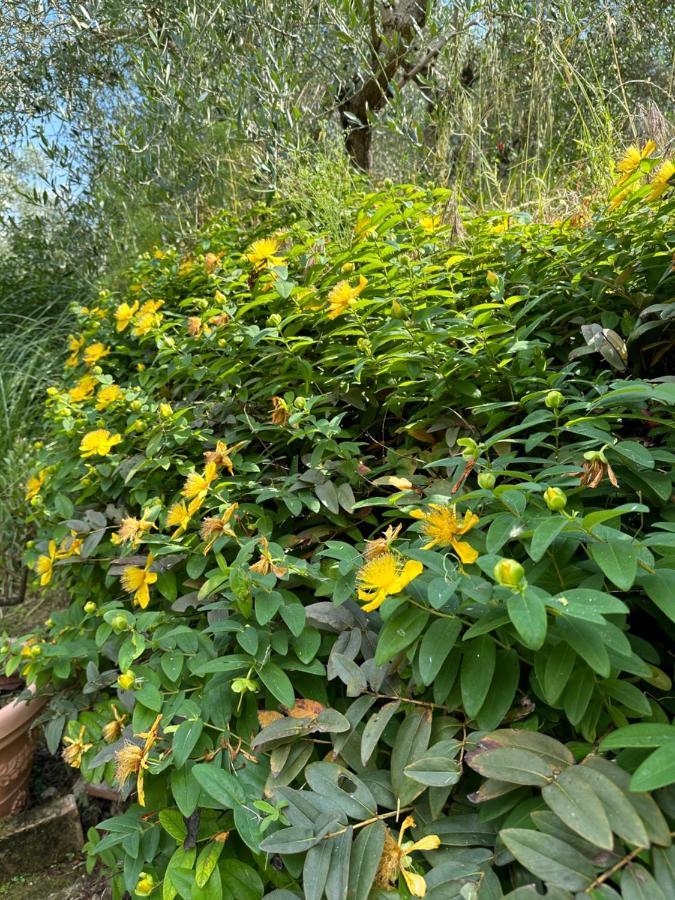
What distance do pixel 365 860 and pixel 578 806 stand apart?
0.76 ft

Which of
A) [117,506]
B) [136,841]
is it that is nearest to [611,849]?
[136,841]

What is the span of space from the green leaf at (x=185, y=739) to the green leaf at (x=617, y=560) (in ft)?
1.78

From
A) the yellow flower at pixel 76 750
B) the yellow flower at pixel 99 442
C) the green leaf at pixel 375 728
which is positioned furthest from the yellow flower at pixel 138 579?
the green leaf at pixel 375 728

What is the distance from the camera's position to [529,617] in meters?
0.54

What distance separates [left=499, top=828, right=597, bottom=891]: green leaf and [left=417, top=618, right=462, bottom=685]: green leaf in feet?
0.51

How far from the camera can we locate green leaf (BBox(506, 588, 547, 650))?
52cm

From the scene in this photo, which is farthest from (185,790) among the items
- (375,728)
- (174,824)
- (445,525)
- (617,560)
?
(617,560)

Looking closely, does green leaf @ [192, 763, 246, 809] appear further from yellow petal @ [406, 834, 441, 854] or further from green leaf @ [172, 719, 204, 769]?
yellow petal @ [406, 834, 441, 854]

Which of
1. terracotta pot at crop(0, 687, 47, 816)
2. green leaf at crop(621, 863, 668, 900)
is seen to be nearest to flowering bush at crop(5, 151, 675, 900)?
green leaf at crop(621, 863, 668, 900)

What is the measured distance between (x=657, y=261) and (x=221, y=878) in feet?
3.91

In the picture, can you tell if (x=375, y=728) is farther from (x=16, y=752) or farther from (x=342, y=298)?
(x=16, y=752)

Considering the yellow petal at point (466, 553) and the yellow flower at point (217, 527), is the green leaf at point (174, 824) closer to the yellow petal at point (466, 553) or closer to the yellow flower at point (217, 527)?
the yellow flower at point (217, 527)

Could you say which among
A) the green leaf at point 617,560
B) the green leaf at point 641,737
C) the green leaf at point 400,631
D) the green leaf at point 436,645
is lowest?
the green leaf at point 641,737

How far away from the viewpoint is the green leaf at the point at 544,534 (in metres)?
0.57
